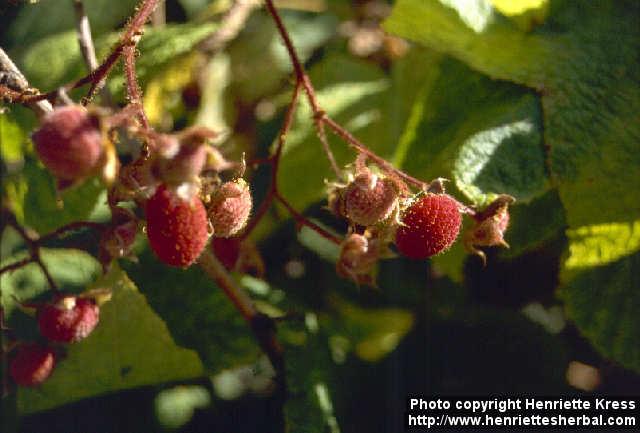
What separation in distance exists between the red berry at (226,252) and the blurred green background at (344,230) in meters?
0.05

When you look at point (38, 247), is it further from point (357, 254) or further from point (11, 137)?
point (357, 254)

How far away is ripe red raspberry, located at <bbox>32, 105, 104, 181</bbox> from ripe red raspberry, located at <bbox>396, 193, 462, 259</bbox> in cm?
37

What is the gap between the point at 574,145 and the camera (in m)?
1.00

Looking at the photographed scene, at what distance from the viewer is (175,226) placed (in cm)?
68

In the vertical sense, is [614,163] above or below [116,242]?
above

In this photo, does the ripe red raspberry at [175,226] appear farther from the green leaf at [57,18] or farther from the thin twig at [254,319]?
the green leaf at [57,18]

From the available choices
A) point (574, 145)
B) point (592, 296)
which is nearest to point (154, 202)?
point (574, 145)

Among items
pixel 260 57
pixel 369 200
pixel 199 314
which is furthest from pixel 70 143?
pixel 260 57

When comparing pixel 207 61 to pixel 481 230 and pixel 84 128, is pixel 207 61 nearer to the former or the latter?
pixel 481 230

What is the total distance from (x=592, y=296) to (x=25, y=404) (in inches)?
34.3

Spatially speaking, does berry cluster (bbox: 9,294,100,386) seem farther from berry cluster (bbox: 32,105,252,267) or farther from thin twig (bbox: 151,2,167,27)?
thin twig (bbox: 151,2,167,27)

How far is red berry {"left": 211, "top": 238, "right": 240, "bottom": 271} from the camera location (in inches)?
43.7

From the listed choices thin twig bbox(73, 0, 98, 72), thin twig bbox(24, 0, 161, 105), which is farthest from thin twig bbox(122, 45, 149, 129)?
thin twig bbox(73, 0, 98, 72)

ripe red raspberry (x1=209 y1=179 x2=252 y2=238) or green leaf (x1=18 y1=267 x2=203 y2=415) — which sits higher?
ripe red raspberry (x1=209 y1=179 x2=252 y2=238)
